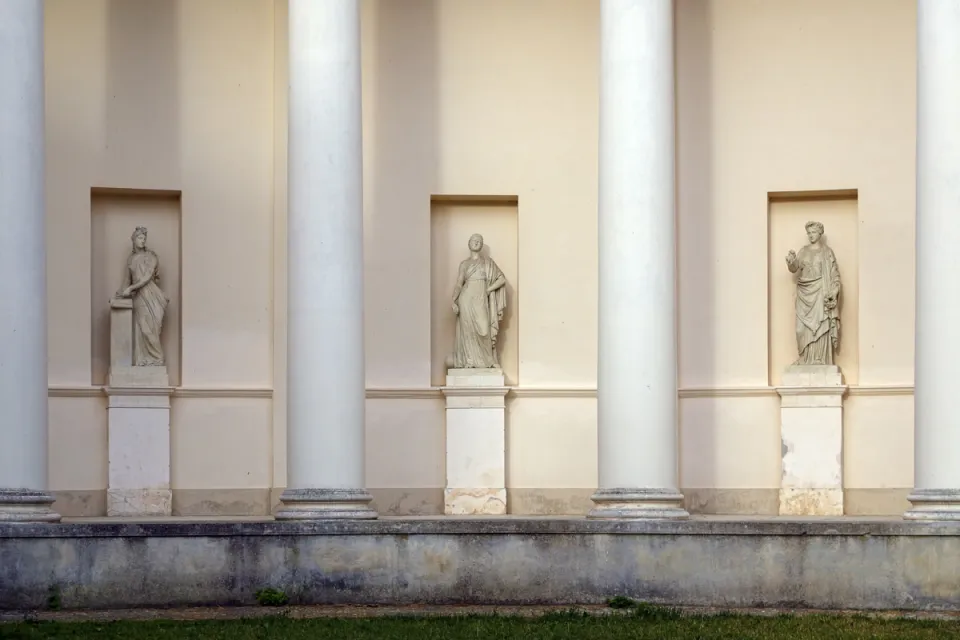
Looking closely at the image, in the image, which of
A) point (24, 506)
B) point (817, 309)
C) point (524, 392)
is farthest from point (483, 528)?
point (817, 309)

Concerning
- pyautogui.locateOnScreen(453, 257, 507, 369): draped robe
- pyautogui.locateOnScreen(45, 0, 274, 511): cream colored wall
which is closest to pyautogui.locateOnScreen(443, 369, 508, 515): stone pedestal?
pyautogui.locateOnScreen(453, 257, 507, 369): draped robe

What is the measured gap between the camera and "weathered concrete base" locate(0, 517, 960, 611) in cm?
2623

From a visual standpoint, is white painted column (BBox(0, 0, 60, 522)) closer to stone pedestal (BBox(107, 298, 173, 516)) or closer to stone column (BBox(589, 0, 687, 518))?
stone pedestal (BBox(107, 298, 173, 516))

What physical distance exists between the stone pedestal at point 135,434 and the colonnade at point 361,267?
7.03 m

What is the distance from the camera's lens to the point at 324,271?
29844 mm

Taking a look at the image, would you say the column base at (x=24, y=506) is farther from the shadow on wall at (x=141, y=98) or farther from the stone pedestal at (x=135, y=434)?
the shadow on wall at (x=141, y=98)

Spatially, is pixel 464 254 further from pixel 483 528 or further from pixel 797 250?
pixel 483 528

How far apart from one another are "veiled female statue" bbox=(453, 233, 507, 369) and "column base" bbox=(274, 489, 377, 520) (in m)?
8.58

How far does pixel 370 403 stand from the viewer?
122ft

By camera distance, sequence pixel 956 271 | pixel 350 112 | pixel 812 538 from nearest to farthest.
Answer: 1. pixel 812 538
2. pixel 956 271
3. pixel 350 112

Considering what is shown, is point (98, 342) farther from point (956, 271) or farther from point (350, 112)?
point (956, 271)

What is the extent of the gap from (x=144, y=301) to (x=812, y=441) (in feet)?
47.7

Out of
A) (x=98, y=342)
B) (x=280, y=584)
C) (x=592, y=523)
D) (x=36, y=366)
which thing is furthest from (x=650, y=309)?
(x=98, y=342)

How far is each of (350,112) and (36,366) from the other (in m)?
→ 7.09
